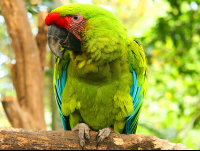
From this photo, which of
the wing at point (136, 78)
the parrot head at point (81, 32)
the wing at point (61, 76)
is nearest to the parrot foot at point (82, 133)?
the wing at point (61, 76)

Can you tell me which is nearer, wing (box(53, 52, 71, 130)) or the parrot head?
the parrot head

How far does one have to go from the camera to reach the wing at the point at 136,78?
183 centimetres

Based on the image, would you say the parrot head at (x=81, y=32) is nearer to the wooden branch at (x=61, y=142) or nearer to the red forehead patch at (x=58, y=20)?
the red forehead patch at (x=58, y=20)

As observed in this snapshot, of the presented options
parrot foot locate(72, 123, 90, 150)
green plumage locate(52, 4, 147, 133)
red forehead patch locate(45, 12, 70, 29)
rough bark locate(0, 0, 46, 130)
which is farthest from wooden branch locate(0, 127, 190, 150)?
rough bark locate(0, 0, 46, 130)

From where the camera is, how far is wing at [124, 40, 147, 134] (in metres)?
1.83

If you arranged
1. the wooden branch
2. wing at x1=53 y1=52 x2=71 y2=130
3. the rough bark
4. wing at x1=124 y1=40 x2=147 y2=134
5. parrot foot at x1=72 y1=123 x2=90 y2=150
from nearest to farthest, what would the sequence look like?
the wooden branch, parrot foot at x1=72 y1=123 x2=90 y2=150, wing at x1=124 y1=40 x2=147 y2=134, wing at x1=53 y1=52 x2=71 y2=130, the rough bark

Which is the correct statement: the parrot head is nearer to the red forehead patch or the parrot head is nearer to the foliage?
the red forehead patch

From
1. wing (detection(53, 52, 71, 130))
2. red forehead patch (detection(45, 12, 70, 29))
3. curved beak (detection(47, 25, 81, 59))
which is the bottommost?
wing (detection(53, 52, 71, 130))

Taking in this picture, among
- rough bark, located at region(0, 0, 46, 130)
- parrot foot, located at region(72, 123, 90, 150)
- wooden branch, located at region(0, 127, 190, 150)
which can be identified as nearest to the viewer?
wooden branch, located at region(0, 127, 190, 150)

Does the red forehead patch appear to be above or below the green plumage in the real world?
above

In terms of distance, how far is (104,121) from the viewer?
1.83 metres

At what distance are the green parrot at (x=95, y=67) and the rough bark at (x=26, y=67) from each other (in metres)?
0.93

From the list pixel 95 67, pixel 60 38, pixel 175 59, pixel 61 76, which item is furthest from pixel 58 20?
pixel 175 59

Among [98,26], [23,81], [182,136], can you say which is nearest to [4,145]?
[98,26]
